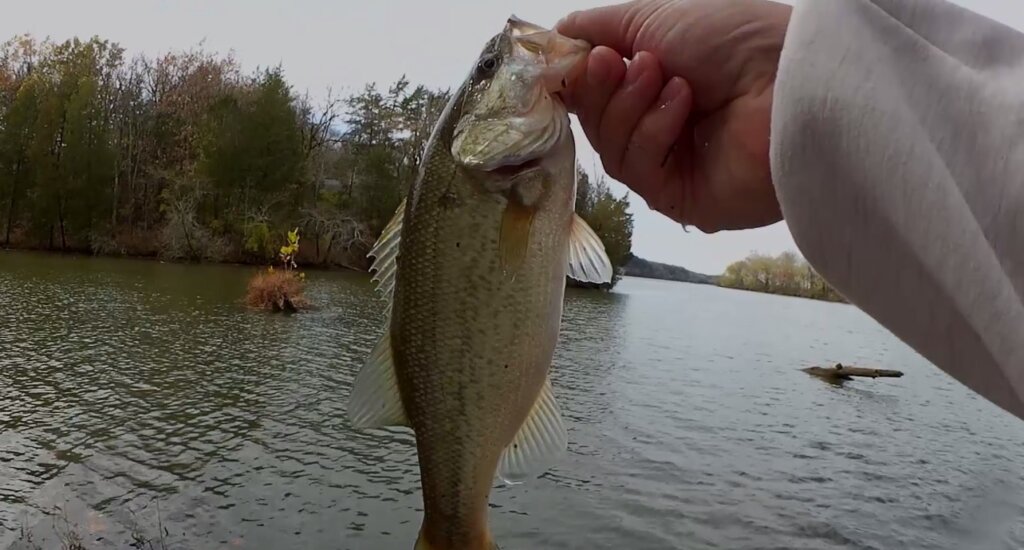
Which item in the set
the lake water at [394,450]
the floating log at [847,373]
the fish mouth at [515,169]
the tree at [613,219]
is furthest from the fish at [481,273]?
the tree at [613,219]

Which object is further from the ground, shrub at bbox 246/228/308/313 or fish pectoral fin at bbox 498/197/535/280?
fish pectoral fin at bbox 498/197/535/280

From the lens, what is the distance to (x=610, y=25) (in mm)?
2854

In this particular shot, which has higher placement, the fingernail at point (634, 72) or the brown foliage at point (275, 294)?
the fingernail at point (634, 72)

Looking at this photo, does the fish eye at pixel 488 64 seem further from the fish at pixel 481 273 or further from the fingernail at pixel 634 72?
the fingernail at pixel 634 72

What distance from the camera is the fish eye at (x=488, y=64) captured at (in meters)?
2.56

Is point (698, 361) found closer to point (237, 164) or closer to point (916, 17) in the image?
point (916, 17)

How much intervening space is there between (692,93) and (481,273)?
1.08 metres

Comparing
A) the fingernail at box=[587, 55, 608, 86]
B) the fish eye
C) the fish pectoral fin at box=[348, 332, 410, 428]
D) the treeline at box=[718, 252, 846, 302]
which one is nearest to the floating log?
the fingernail at box=[587, 55, 608, 86]

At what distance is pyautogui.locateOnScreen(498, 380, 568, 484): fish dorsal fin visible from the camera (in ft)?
9.19

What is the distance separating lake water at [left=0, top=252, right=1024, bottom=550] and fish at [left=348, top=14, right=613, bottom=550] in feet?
25.5

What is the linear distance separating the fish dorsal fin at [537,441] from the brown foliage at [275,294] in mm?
28601

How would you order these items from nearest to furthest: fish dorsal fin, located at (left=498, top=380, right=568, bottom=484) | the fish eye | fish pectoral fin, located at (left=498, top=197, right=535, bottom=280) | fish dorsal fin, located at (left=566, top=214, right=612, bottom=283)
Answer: fish pectoral fin, located at (left=498, top=197, right=535, bottom=280), the fish eye, fish dorsal fin, located at (left=566, top=214, right=612, bottom=283), fish dorsal fin, located at (left=498, top=380, right=568, bottom=484)

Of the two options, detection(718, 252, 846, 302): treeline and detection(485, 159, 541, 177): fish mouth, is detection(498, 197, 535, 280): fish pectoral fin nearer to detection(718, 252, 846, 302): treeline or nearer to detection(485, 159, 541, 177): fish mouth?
detection(485, 159, 541, 177): fish mouth

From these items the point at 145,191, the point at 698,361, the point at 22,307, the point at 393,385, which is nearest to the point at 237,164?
the point at 145,191
